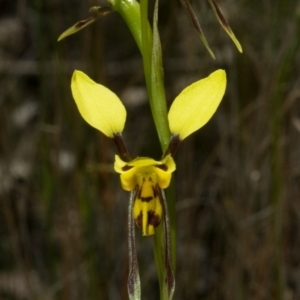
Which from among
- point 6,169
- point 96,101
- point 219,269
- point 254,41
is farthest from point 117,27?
point 96,101

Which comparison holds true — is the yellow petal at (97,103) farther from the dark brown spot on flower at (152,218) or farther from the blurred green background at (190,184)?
the blurred green background at (190,184)

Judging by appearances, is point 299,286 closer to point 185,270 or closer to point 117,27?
point 185,270

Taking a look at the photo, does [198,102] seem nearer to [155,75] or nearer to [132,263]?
[155,75]

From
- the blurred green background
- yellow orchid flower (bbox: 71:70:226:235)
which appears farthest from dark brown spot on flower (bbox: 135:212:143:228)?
the blurred green background

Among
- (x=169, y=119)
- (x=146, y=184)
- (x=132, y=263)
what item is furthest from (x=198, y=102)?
(x=132, y=263)

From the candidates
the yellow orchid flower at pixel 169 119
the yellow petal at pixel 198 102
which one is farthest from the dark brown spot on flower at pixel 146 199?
the yellow petal at pixel 198 102
